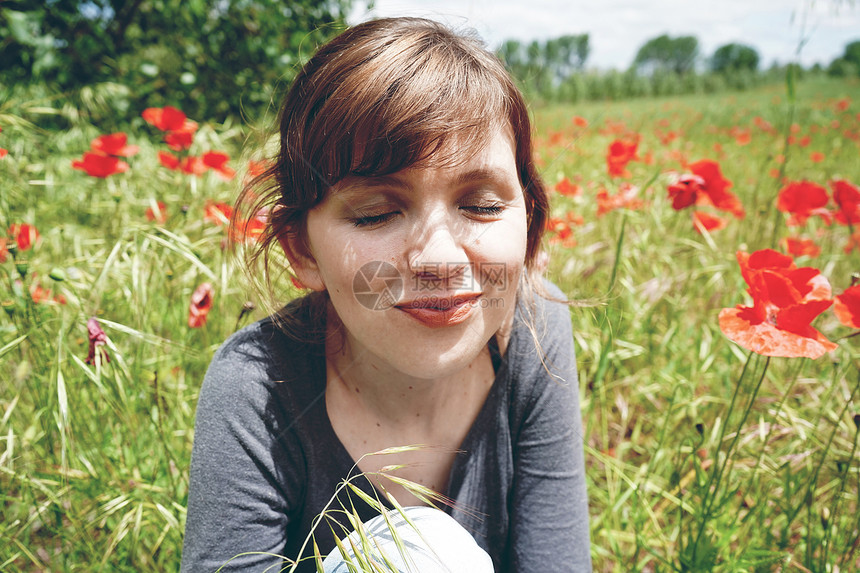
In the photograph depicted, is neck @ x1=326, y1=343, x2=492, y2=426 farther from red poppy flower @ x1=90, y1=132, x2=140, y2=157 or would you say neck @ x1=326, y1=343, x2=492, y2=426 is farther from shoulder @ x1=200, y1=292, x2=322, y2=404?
red poppy flower @ x1=90, y1=132, x2=140, y2=157

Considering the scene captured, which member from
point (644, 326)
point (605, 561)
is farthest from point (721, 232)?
point (605, 561)

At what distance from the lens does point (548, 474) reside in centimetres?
102

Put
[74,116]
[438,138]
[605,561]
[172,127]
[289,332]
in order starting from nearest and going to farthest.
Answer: [438,138], [289,332], [605,561], [172,127], [74,116]

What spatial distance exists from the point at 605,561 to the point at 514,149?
3.54ft

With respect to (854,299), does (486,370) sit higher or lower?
lower

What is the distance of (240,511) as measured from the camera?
0.84m

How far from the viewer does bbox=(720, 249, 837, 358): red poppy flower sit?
0.76 metres

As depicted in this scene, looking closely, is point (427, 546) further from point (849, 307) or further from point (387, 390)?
point (849, 307)

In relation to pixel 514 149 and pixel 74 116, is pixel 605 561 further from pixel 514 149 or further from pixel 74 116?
pixel 74 116

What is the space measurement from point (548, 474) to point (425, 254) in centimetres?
55

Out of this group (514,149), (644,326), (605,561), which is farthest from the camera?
(644,326)

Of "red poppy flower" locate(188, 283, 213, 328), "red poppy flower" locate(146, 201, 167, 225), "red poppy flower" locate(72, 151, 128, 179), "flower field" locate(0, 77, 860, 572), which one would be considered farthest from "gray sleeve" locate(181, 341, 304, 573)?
"red poppy flower" locate(72, 151, 128, 179)

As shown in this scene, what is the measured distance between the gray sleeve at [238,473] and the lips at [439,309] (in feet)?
1.07

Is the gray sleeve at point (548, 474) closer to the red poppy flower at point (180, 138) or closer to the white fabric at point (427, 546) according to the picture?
the white fabric at point (427, 546)
